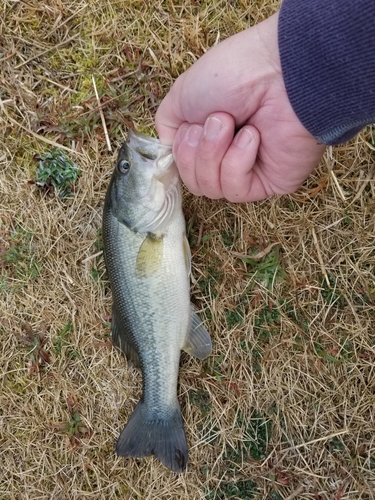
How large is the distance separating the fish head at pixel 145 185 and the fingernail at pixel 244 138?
41 cm

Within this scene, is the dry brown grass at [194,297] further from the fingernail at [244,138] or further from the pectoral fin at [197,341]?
the fingernail at [244,138]

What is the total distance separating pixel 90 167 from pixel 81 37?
78 cm

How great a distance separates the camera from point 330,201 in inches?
94.0

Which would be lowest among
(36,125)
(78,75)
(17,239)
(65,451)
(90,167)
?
(65,451)

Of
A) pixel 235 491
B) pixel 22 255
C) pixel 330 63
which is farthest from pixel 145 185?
pixel 235 491

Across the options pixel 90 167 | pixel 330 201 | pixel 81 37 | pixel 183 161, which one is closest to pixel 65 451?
pixel 90 167

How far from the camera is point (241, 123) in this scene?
1878 millimetres

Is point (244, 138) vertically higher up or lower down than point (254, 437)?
higher up

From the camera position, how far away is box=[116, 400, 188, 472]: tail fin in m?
2.46

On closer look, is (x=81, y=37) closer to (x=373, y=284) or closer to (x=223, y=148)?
(x=223, y=148)

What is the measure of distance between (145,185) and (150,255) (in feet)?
1.14

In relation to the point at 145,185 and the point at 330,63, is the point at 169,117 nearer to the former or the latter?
the point at 145,185

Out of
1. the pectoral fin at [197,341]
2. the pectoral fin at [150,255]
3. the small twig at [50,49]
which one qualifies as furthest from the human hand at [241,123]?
the small twig at [50,49]

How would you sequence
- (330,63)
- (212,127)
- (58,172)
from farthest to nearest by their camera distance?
(58,172)
(212,127)
(330,63)
